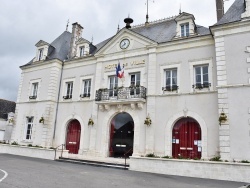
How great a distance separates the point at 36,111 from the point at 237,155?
1333 centimetres

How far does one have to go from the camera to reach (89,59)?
52.8ft

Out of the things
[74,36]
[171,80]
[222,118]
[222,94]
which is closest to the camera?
[222,118]

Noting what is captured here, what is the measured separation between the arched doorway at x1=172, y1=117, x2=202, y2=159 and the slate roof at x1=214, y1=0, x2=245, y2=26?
523cm

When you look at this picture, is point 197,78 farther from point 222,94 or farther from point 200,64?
point 222,94

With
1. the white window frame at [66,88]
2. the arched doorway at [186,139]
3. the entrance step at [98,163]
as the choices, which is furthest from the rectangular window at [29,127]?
the arched doorway at [186,139]

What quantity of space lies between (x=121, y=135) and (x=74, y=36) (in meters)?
9.22

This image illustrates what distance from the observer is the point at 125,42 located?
1481cm

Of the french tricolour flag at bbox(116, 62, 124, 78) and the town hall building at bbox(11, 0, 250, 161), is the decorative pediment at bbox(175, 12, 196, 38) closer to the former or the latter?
the town hall building at bbox(11, 0, 250, 161)

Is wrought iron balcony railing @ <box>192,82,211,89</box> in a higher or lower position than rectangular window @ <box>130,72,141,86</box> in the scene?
lower

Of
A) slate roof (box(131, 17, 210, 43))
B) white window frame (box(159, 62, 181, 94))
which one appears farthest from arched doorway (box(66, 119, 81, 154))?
slate roof (box(131, 17, 210, 43))

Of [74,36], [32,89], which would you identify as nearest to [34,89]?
A: [32,89]

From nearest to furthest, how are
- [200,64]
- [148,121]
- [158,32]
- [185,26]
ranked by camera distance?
[200,64] → [148,121] → [185,26] → [158,32]

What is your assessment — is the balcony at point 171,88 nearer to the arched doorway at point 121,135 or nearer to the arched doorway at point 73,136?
the arched doorway at point 121,135

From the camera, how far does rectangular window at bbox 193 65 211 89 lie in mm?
11727
